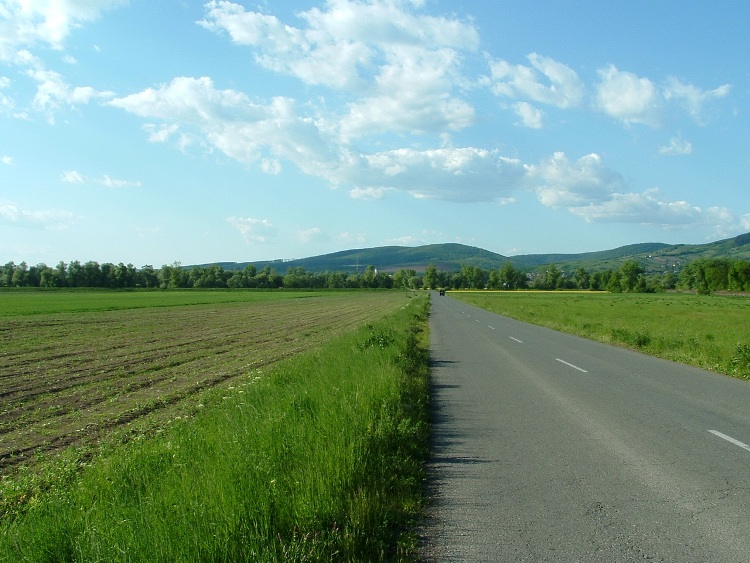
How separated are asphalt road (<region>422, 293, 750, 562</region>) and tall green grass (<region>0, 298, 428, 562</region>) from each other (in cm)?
50

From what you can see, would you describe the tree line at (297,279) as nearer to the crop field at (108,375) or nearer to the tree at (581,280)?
the tree at (581,280)

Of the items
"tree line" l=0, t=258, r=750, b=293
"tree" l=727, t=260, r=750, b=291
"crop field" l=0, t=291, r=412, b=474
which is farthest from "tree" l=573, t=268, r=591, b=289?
"crop field" l=0, t=291, r=412, b=474

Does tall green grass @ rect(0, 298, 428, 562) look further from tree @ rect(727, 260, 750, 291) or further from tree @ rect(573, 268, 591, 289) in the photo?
tree @ rect(573, 268, 591, 289)

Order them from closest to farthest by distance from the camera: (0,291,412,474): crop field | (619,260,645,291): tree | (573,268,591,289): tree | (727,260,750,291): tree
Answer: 1. (0,291,412,474): crop field
2. (727,260,750,291): tree
3. (619,260,645,291): tree
4. (573,268,591,289): tree

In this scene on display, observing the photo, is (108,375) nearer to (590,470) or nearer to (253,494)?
(253,494)

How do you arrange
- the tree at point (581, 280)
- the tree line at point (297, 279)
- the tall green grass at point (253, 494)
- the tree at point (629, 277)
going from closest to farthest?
the tall green grass at point (253, 494) < the tree line at point (297, 279) < the tree at point (629, 277) < the tree at point (581, 280)

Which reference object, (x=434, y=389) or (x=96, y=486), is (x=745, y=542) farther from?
(x=434, y=389)

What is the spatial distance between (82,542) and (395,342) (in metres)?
A: 13.7

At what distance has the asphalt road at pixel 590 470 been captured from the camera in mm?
4414

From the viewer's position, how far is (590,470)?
6219 millimetres

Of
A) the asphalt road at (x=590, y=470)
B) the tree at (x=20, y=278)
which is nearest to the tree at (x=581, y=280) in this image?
the tree at (x=20, y=278)

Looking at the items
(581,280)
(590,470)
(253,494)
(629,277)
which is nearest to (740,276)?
(629,277)

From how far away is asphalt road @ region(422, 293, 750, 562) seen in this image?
4.41 metres

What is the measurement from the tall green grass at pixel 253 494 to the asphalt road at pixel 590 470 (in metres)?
0.50
